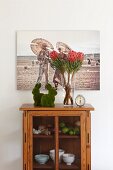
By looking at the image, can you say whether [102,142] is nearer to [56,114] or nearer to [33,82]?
[56,114]

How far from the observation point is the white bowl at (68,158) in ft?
8.09

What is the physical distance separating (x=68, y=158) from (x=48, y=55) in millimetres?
1017

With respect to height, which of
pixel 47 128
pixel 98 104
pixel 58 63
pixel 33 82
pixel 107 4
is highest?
pixel 107 4

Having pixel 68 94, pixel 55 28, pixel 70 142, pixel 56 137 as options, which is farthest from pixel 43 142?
pixel 55 28

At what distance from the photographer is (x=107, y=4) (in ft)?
9.11

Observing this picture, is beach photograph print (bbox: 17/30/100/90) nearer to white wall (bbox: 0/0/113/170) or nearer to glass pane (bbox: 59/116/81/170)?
white wall (bbox: 0/0/113/170)

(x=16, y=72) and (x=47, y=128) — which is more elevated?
(x=16, y=72)

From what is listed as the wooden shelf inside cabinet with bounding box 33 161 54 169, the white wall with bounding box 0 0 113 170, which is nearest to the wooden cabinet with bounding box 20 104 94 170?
the wooden shelf inside cabinet with bounding box 33 161 54 169

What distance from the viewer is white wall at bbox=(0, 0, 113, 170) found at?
2.77 m

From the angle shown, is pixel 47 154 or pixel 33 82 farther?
pixel 33 82

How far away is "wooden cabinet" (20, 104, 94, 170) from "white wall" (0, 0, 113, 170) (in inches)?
14.4

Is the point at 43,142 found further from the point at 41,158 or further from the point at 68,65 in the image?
the point at 68,65

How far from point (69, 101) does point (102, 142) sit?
1.97 feet

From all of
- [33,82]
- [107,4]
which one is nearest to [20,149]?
[33,82]
